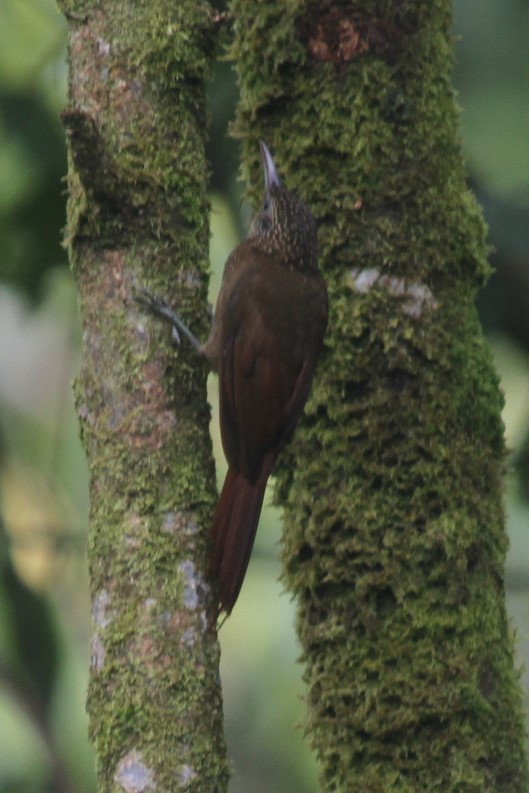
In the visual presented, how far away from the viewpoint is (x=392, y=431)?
2654mm

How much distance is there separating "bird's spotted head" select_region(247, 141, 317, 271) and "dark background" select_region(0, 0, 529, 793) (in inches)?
12.8

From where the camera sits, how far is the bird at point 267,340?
107 inches

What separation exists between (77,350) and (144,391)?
2.47 metres

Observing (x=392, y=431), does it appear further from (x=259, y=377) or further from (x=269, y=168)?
(x=269, y=168)

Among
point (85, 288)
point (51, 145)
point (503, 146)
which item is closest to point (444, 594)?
point (85, 288)

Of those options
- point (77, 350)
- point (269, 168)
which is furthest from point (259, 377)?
point (77, 350)

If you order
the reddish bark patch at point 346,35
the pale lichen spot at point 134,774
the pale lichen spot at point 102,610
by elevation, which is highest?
the reddish bark patch at point 346,35

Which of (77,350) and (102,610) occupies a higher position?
(77,350)

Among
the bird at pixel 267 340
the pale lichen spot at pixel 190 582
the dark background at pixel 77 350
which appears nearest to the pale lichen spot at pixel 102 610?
the pale lichen spot at pixel 190 582

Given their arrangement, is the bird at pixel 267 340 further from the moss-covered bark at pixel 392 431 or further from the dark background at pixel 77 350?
the dark background at pixel 77 350

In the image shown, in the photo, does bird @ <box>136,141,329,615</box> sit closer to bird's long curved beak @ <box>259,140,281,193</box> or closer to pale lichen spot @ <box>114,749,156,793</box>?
bird's long curved beak @ <box>259,140,281,193</box>

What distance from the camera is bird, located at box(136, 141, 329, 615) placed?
8.91ft

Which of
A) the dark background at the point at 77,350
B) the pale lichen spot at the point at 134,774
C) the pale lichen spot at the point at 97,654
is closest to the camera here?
the pale lichen spot at the point at 134,774

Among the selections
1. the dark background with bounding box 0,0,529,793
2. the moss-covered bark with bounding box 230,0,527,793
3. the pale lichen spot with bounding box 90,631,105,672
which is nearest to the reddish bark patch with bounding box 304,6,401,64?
the moss-covered bark with bounding box 230,0,527,793
